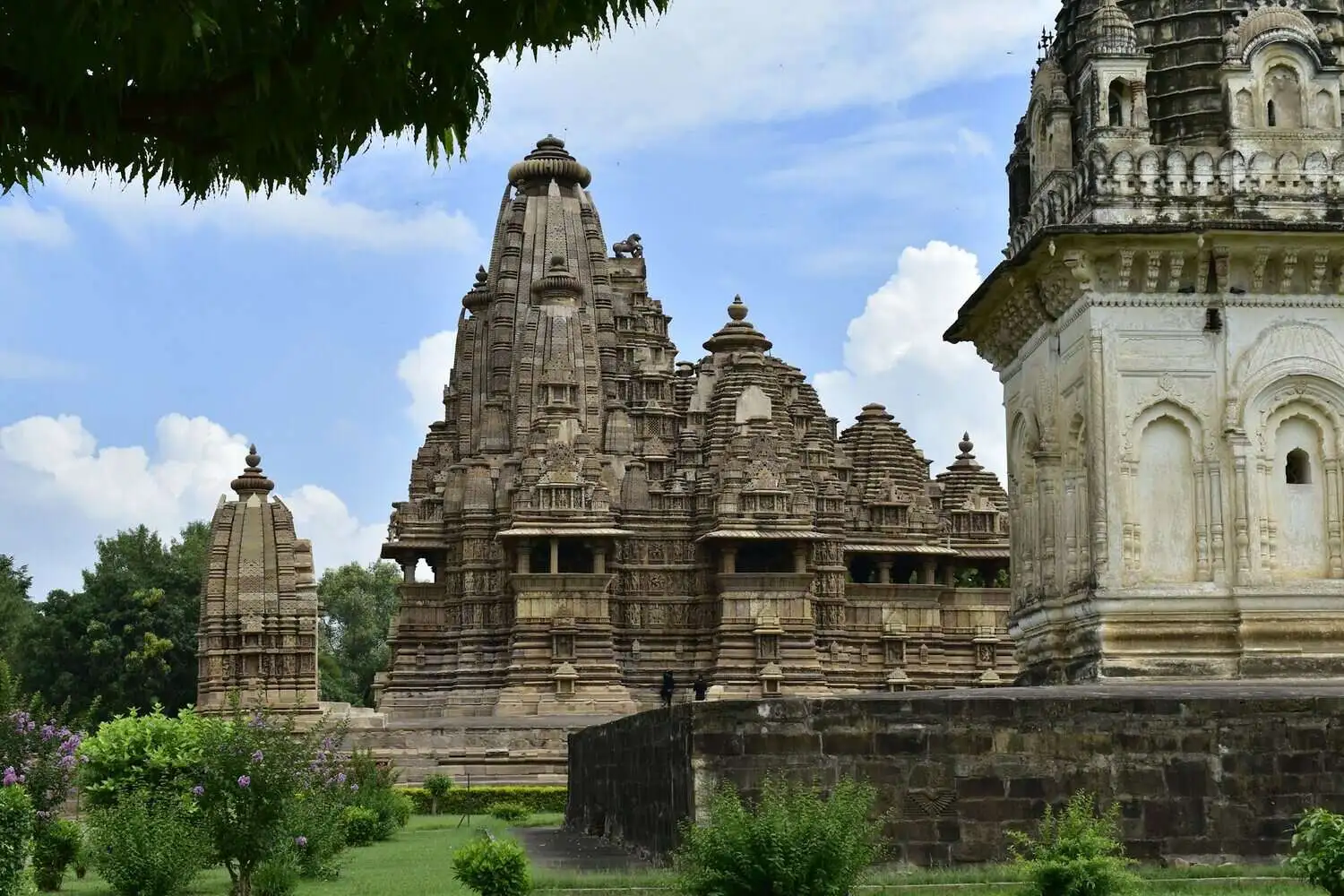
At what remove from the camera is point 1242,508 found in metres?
18.0

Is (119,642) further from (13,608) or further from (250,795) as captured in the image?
(250,795)

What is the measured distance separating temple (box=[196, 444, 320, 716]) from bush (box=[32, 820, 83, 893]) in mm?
20662


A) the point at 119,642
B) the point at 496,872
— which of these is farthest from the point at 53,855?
the point at 119,642

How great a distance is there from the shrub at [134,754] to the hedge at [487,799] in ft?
45.6

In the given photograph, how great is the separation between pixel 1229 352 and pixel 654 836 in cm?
688

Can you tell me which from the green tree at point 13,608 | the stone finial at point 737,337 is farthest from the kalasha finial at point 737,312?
the green tree at point 13,608

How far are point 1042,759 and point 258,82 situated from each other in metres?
8.75

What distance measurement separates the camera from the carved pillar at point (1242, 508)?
Result: 17750mm

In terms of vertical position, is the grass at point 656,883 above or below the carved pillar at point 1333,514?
below

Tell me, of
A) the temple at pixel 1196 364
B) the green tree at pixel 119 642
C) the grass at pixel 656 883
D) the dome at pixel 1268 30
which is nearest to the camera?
the grass at pixel 656 883

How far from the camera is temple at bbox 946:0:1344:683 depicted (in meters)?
17.7

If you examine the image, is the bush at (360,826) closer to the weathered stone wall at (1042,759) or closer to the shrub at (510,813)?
the shrub at (510,813)

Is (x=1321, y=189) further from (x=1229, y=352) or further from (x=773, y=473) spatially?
(x=773, y=473)

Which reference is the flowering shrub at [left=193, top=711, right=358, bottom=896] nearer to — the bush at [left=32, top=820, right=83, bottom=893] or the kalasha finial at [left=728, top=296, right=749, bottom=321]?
the bush at [left=32, top=820, right=83, bottom=893]
